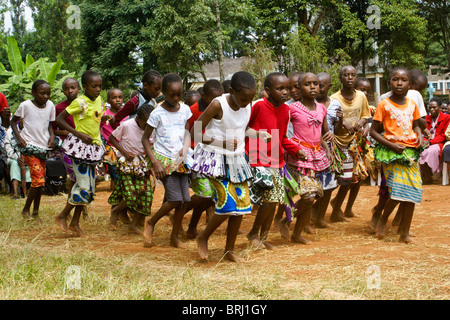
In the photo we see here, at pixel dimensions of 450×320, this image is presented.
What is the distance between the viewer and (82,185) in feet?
20.8

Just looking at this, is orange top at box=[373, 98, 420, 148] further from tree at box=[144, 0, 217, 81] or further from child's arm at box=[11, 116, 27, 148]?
tree at box=[144, 0, 217, 81]

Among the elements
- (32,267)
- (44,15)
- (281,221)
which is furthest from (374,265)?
(44,15)

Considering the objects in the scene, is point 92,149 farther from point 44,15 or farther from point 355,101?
point 44,15

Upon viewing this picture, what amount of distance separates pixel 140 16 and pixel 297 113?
2690cm

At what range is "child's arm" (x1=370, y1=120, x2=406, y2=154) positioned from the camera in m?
5.59

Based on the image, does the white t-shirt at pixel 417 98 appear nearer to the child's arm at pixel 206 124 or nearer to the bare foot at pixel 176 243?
the child's arm at pixel 206 124

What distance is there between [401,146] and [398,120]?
12.0 inches

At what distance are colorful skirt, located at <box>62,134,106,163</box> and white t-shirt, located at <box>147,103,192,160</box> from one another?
3.53 ft

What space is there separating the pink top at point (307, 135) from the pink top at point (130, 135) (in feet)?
6.15

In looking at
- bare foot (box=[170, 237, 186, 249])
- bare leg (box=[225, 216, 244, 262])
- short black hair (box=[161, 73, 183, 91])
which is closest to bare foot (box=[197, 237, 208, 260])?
bare leg (box=[225, 216, 244, 262])

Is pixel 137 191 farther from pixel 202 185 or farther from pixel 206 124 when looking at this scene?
pixel 206 124

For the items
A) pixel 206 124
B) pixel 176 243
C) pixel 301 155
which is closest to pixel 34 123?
pixel 176 243

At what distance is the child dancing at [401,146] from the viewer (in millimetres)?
5613
